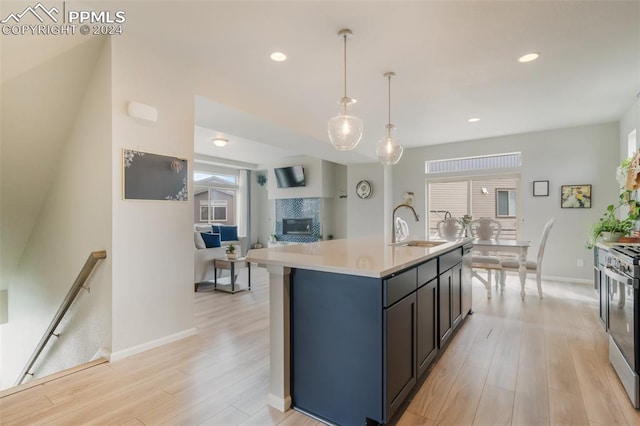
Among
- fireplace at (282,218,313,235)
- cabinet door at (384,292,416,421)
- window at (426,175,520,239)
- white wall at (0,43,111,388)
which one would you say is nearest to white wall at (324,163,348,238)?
fireplace at (282,218,313,235)

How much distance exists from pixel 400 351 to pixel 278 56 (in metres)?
2.64

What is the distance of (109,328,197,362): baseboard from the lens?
8.02ft

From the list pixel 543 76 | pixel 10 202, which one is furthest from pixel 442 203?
pixel 10 202

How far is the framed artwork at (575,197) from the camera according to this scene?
17.0 feet

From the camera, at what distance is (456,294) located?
2902mm

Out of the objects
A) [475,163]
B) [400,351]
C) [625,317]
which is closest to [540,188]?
[475,163]

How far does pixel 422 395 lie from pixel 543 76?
3432 millimetres

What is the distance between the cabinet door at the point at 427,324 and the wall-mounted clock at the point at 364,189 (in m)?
5.07

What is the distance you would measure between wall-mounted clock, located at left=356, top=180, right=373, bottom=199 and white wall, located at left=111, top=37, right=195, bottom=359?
4.91 metres

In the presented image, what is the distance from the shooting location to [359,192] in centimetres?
745

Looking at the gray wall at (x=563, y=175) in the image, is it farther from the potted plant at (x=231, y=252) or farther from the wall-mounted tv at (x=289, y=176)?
the potted plant at (x=231, y=252)

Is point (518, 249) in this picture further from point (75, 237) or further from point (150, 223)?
point (75, 237)

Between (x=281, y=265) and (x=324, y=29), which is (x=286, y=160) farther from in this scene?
(x=281, y=265)

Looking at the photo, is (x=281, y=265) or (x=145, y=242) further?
(x=145, y=242)
